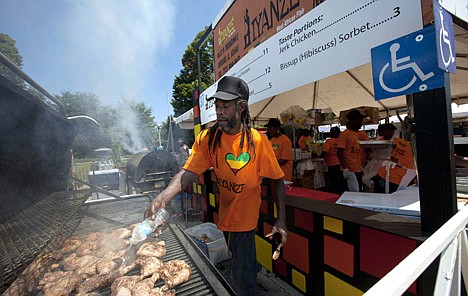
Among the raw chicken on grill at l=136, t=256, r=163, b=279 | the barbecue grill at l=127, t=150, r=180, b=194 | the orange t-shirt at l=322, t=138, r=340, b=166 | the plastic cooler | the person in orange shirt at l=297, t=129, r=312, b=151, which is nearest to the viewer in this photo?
the raw chicken on grill at l=136, t=256, r=163, b=279

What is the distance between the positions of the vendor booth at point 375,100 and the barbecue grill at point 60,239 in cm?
113

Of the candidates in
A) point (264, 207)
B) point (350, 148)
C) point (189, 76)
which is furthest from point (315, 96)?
point (189, 76)

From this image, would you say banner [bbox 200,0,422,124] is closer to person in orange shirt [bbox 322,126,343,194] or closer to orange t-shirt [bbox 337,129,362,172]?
orange t-shirt [bbox 337,129,362,172]

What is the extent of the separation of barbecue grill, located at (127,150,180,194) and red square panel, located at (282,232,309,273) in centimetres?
530

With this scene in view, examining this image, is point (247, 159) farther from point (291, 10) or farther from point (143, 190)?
point (143, 190)

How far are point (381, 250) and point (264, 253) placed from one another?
169 centimetres

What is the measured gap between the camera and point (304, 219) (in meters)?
2.41

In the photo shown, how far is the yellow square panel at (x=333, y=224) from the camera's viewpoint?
6.66ft

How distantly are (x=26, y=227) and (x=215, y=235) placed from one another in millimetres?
2273

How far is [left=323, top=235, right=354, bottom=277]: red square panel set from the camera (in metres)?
1.98

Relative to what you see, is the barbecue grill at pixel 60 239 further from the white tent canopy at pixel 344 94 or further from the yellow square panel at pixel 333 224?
the white tent canopy at pixel 344 94

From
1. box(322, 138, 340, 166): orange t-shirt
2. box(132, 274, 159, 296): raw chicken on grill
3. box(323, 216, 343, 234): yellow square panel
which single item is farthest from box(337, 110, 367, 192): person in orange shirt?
box(132, 274, 159, 296): raw chicken on grill

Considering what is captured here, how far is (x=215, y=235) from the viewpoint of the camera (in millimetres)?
3555

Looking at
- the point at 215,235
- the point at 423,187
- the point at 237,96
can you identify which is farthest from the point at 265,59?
the point at 215,235
